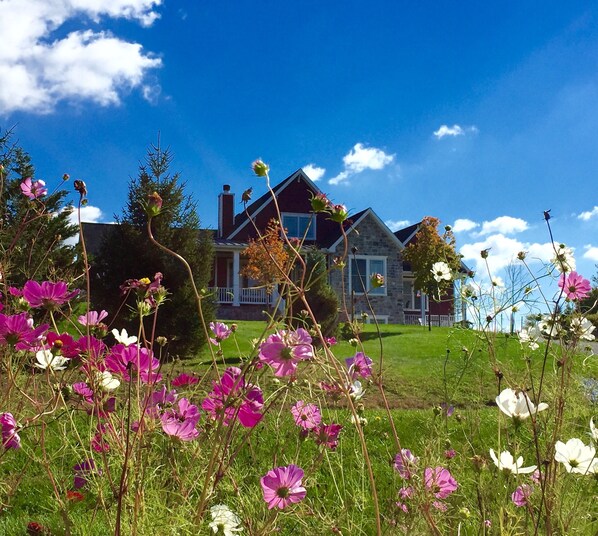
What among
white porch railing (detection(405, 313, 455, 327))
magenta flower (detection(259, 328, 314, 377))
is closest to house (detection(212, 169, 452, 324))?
white porch railing (detection(405, 313, 455, 327))

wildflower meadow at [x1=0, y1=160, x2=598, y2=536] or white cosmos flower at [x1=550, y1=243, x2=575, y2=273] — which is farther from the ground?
white cosmos flower at [x1=550, y1=243, x2=575, y2=273]

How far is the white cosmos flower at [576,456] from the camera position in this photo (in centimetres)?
120

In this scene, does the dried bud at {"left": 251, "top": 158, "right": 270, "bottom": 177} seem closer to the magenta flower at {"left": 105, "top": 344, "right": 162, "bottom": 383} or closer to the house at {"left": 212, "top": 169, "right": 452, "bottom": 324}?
the magenta flower at {"left": 105, "top": 344, "right": 162, "bottom": 383}

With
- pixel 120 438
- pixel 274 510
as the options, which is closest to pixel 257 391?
pixel 274 510

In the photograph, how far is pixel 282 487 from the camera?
1.17 metres

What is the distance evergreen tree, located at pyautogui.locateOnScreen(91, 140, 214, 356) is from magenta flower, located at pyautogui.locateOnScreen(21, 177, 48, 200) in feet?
22.3

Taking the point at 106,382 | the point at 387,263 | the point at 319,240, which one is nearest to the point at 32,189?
the point at 106,382

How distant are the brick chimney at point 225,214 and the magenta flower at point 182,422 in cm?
2259

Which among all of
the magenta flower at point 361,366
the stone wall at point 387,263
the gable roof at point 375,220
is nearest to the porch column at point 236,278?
the gable roof at point 375,220

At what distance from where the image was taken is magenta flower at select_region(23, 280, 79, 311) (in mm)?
1387

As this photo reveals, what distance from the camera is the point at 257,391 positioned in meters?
1.36

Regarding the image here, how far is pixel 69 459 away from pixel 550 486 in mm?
2775

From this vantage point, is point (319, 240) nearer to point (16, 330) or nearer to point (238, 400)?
point (16, 330)

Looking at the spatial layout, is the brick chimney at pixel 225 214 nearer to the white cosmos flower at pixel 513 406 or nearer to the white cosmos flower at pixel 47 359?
the white cosmos flower at pixel 47 359
